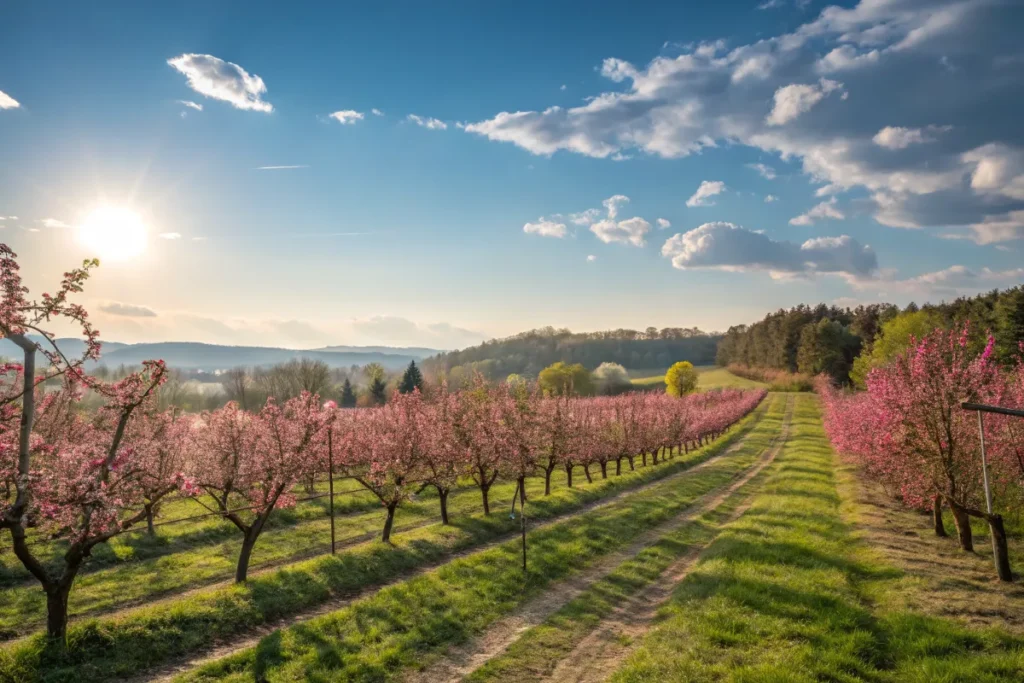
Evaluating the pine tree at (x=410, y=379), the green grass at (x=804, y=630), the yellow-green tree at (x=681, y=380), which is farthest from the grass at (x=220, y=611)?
the yellow-green tree at (x=681, y=380)

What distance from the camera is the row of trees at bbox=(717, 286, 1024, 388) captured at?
66.2 meters

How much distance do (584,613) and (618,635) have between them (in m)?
1.73

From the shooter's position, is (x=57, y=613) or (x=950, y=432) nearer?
(x=57, y=613)

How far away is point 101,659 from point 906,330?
97.8m

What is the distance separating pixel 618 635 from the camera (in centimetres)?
1452

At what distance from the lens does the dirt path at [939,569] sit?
530 inches

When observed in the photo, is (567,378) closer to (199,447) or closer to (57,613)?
(199,447)

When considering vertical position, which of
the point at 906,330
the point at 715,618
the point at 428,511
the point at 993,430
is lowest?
the point at 428,511

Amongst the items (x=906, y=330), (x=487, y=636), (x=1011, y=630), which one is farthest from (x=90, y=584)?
(x=906, y=330)

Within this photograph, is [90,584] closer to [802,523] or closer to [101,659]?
[101,659]

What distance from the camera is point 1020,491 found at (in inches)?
762

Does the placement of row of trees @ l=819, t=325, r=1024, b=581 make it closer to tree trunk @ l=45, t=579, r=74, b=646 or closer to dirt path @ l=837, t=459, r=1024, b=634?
dirt path @ l=837, t=459, r=1024, b=634

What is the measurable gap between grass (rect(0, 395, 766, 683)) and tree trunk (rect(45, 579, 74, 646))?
0.23m

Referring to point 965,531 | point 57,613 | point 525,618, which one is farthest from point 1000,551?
point 57,613
